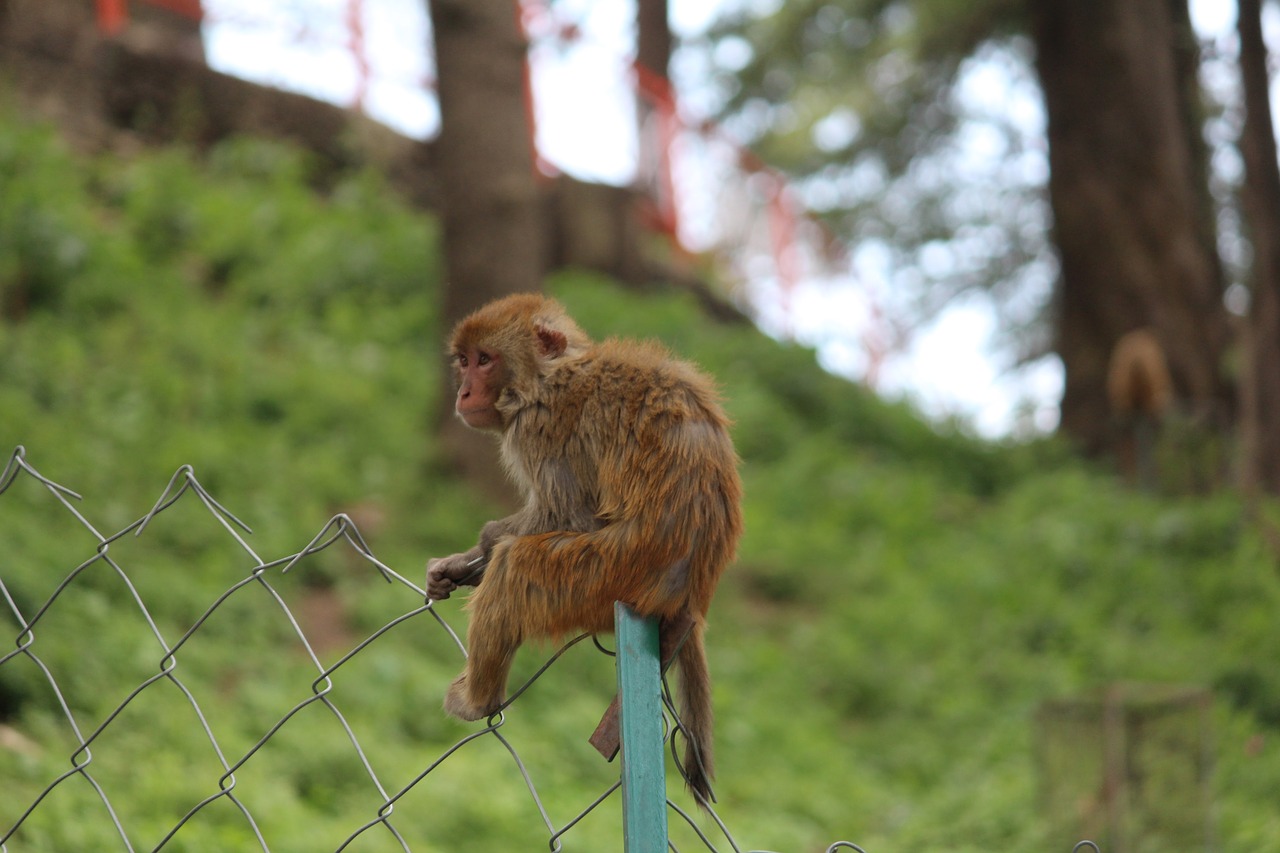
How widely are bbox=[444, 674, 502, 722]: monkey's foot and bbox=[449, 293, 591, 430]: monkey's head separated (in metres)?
0.70

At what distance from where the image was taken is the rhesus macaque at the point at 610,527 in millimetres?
2463

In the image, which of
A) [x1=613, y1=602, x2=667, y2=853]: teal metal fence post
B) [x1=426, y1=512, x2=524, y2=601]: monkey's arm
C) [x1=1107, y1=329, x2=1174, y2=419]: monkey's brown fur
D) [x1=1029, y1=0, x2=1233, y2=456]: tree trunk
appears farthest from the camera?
[x1=1029, y1=0, x2=1233, y2=456]: tree trunk

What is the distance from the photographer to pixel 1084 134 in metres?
11.4

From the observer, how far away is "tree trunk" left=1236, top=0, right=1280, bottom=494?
26.4 ft

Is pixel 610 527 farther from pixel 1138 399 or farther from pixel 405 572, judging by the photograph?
pixel 1138 399

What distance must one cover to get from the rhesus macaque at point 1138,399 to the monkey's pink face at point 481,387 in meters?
8.48

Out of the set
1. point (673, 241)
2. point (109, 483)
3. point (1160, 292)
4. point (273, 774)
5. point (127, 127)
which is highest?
point (127, 127)

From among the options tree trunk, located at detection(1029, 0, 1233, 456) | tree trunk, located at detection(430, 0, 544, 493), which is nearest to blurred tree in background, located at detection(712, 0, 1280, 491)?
tree trunk, located at detection(1029, 0, 1233, 456)

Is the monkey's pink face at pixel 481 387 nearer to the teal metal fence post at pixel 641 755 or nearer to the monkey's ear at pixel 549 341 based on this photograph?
the monkey's ear at pixel 549 341

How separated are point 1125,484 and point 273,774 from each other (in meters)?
7.98

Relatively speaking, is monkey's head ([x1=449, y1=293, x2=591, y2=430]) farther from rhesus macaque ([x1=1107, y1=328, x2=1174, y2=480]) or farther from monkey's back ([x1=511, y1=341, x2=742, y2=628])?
rhesus macaque ([x1=1107, y1=328, x2=1174, y2=480])

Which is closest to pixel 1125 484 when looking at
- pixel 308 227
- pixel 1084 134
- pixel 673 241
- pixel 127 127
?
pixel 1084 134

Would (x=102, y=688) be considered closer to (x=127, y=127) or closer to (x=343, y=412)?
(x=343, y=412)

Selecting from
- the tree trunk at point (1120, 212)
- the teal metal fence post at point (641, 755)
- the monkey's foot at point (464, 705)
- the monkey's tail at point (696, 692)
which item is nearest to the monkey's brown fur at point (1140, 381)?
the tree trunk at point (1120, 212)
